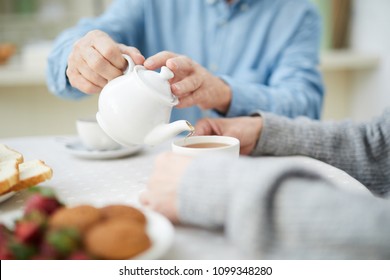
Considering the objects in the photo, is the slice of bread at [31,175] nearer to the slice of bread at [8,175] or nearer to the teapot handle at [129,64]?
the slice of bread at [8,175]

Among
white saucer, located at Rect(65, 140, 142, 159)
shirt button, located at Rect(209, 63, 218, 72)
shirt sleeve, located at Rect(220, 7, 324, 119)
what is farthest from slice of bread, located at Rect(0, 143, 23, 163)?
shirt button, located at Rect(209, 63, 218, 72)

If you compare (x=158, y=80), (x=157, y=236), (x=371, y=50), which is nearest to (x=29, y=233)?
(x=157, y=236)

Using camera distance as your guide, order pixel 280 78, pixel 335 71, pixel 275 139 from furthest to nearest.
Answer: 1. pixel 335 71
2. pixel 280 78
3. pixel 275 139

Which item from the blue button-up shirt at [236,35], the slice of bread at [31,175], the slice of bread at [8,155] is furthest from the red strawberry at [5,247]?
the blue button-up shirt at [236,35]

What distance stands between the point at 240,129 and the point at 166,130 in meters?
0.23

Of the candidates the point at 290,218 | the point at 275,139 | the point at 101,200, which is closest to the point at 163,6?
the point at 275,139

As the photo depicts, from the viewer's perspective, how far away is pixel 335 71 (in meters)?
2.44

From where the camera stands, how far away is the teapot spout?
2.28ft

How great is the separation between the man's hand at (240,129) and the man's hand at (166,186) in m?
0.30

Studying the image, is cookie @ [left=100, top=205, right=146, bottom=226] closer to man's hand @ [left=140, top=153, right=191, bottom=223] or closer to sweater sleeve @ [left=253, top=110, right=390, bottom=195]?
man's hand @ [left=140, top=153, right=191, bottom=223]

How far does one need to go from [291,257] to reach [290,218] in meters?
0.04

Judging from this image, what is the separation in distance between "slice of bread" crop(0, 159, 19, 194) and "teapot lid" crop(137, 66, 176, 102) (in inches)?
8.9

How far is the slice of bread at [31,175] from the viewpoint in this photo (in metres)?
0.66
